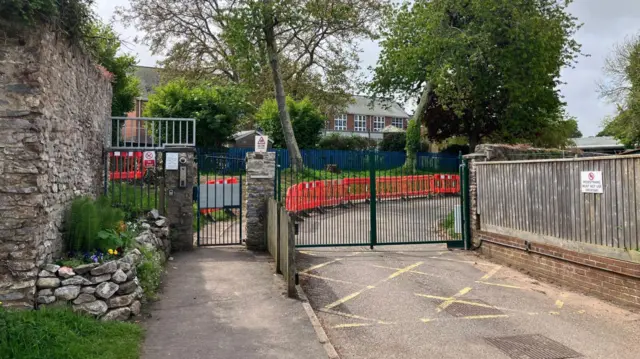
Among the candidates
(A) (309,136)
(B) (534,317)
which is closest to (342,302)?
(B) (534,317)

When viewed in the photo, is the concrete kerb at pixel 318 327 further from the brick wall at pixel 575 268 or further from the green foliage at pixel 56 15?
the green foliage at pixel 56 15

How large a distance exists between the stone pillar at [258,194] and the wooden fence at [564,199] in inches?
194

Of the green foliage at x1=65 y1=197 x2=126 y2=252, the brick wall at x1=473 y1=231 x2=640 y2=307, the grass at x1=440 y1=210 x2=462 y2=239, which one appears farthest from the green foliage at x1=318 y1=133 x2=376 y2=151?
the green foliage at x1=65 y1=197 x2=126 y2=252

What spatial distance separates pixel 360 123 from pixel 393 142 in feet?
83.8

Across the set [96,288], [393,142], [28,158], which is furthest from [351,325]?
[393,142]

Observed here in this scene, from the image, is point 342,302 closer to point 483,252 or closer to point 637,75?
point 483,252

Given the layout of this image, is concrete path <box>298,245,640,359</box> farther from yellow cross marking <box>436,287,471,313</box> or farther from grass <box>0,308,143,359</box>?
grass <box>0,308,143,359</box>

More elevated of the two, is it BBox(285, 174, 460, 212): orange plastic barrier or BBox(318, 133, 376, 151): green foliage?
BBox(318, 133, 376, 151): green foliage

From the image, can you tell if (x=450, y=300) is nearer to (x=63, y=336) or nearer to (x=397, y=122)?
(x=63, y=336)

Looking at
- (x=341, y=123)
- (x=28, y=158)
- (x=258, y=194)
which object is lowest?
(x=258, y=194)

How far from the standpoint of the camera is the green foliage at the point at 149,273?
641 centimetres

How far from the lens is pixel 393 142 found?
122ft

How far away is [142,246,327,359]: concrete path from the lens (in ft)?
15.9

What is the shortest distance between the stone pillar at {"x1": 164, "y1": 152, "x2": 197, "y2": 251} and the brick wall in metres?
6.75
